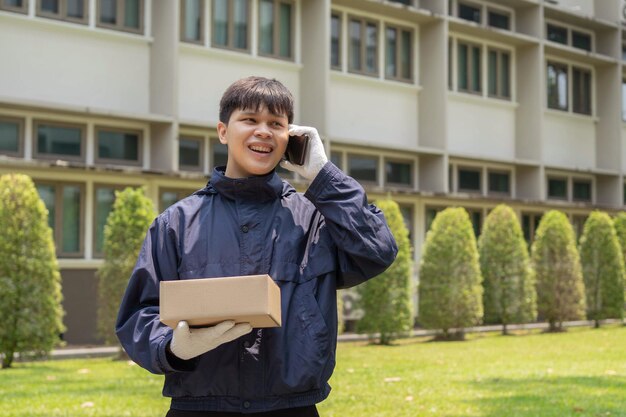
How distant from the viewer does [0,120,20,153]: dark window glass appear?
1778 cm

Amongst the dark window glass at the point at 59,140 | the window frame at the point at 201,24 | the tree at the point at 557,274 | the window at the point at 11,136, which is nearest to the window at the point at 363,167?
the tree at the point at 557,274

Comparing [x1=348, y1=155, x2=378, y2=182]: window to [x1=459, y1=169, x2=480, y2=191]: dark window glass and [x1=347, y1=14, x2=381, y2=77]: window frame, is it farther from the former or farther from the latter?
[x1=459, y1=169, x2=480, y2=191]: dark window glass

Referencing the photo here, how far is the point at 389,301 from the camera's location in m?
19.0

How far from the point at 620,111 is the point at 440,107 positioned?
8.81 meters

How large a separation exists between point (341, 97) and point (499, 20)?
22.6 feet

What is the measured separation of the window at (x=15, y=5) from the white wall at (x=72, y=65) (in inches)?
7.8

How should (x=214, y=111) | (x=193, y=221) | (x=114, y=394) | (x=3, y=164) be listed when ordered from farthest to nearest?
(x=214, y=111)
(x=3, y=164)
(x=114, y=394)
(x=193, y=221)

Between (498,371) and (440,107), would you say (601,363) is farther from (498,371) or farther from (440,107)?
(440,107)

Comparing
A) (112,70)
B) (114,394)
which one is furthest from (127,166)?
(114,394)

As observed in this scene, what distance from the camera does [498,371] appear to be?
12.6 metres

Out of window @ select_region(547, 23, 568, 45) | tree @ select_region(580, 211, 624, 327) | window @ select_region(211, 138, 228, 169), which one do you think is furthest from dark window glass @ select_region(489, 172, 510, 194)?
window @ select_region(211, 138, 228, 169)

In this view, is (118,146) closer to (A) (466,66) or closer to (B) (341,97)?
(B) (341,97)

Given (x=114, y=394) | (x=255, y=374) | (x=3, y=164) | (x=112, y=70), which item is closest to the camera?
(x=255, y=374)

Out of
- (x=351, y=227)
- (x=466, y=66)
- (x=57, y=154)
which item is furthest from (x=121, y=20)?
(x=351, y=227)
